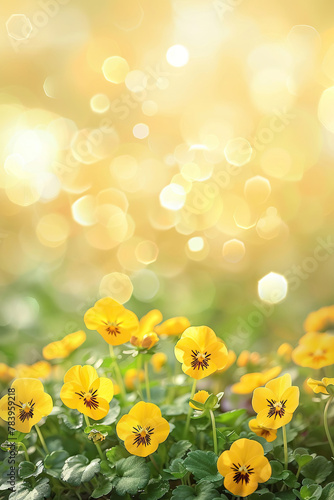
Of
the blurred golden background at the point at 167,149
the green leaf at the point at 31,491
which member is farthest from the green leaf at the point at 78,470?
the blurred golden background at the point at 167,149

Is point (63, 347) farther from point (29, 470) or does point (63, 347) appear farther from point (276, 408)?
point (276, 408)

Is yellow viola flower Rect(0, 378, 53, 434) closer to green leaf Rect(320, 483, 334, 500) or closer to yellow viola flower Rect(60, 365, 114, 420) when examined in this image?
yellow viola flower Rect(60, 365, 114, 420)

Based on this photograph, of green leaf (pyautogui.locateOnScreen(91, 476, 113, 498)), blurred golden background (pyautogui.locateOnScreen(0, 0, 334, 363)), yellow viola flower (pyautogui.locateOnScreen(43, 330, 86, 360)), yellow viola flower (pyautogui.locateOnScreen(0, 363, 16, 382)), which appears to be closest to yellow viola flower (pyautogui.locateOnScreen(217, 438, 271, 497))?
green leaf (pyautogui.locateOnScreen(91, 476, 113, 498))

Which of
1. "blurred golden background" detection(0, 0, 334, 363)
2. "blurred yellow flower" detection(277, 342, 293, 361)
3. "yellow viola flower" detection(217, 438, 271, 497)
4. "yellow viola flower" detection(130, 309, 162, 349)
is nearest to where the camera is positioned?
"yellow viola flower" detection(217, 438, 271, 497)

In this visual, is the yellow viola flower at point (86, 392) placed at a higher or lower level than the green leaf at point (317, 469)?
higher

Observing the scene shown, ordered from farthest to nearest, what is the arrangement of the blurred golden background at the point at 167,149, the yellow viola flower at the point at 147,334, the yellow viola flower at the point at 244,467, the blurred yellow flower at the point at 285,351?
the blurred golden background at the point at 167,149, the blurred yellow flower at the point at 285,351, the yellow viola flower at the point at 147,334, the yellow viola flower at the point at 244,467

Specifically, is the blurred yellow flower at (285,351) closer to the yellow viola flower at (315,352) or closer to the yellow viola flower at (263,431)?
the yellow viola flower at (315,352)
